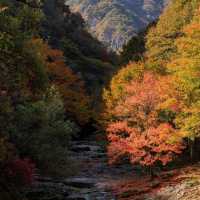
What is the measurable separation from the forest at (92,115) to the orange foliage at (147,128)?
100 mm

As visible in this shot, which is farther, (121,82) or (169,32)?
(169,32)

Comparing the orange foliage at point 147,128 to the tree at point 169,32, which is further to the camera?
the tree at point 169,32

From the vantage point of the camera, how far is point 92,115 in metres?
91.0

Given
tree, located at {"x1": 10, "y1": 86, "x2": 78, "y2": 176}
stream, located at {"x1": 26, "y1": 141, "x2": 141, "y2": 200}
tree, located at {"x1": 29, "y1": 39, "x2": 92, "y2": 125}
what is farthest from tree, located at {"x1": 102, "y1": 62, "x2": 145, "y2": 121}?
tree, located at {"x1": 10, "y1": 86, "x2": 78, "y2": 176}

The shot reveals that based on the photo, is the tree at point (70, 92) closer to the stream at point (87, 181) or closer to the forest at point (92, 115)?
the forest at point (92, 115)

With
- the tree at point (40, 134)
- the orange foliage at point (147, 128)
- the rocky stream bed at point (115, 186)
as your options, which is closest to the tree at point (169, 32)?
the orange foliage at point (147, 128)

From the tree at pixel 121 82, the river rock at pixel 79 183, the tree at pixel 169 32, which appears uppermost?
the tree at pixel 169 32

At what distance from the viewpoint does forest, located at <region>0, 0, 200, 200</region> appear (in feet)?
71.8

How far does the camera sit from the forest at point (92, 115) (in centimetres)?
2188

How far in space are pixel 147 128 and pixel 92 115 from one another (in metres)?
45.2

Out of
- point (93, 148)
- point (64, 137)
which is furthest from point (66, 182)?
point (93, 148)

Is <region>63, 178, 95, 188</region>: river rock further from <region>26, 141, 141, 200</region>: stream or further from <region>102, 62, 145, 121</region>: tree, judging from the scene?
<region>102, 62, 145, 121</region>: tree

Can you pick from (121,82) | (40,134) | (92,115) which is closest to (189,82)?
(40,134)

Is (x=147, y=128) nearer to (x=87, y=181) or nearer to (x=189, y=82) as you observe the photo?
(x=189, y=82)
